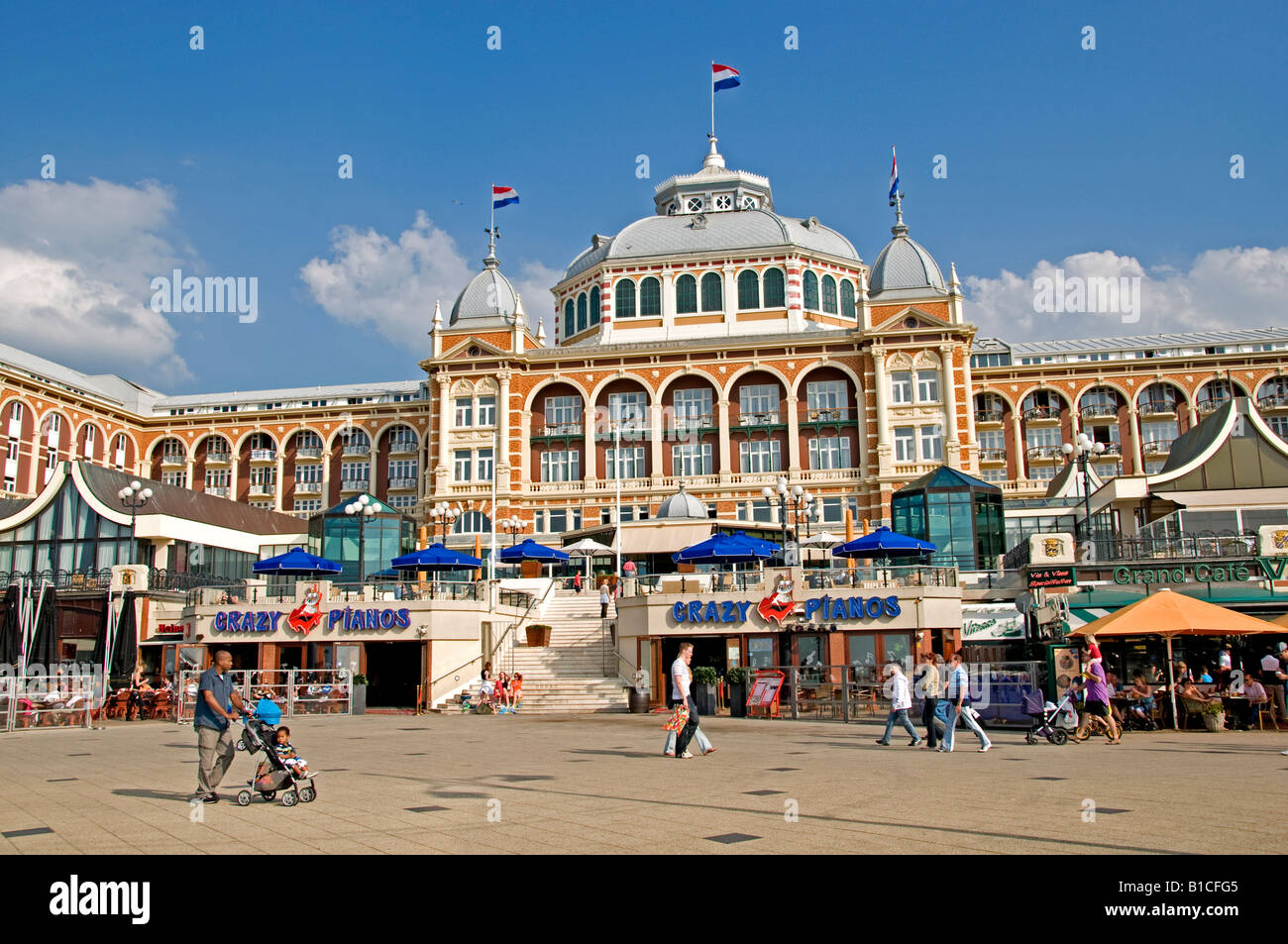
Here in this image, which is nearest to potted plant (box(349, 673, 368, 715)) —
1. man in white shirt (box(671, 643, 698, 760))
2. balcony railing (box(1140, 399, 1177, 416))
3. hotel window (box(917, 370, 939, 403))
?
man in white shirt (box(671, 643, 698, 760))

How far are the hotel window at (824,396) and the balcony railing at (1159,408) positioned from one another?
2257 cm

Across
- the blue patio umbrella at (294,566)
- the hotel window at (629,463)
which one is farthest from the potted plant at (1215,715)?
the hotel window at (629,463)

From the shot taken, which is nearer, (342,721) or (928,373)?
(342,721)

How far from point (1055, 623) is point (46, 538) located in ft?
142

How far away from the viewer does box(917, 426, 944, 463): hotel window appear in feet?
199

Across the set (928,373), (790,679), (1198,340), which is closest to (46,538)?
(790,679)

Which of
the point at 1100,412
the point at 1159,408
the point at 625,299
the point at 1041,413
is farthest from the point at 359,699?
the point at 1159,408

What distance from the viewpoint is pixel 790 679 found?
28.3 m

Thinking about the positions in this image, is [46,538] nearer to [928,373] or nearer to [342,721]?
[342,721]

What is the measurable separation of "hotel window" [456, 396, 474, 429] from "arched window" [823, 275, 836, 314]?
74.9 feet

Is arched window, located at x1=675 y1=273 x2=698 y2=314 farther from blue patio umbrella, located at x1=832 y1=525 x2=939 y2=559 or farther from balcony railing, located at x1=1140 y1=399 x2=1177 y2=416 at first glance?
blue patio umbrella, located at x1=832 y1=525 x2=939 y2=559

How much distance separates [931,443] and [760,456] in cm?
961

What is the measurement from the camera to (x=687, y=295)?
69625mm

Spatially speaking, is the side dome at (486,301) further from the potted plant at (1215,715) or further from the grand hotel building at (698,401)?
the potted plant at (1215,715)
